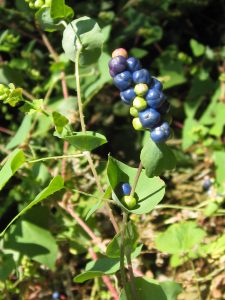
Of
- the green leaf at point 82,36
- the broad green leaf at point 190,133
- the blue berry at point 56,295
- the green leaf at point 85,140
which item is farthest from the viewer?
the broad green leaf at point 190,133

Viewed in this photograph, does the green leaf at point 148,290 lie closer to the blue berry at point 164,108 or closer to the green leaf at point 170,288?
the green leaf at point 170,288

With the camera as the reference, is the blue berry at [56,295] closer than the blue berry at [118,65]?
No

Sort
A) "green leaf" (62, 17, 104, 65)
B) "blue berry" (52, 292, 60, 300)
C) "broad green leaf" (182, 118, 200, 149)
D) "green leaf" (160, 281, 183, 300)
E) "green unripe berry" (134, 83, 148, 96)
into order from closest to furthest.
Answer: "green unripe berry" (134, 83, 148, 96), "green leaf" (62, 17, 104, 65), "green leaf" (160, 281, 183, 300), "blue berry" (52, 292, 60, 300), "broad green leaf" (182, 118, 200, 149)

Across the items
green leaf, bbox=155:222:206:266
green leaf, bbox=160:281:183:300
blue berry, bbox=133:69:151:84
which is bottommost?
green leaf, bbox=155:222:206:266


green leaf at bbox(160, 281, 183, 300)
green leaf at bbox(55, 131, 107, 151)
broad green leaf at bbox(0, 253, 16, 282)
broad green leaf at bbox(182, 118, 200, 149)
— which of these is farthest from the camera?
broad green leaf at bbox(182, 118, 200, 149)

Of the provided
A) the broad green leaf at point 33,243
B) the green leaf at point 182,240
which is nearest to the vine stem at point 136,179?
the green leaf at point 182,240

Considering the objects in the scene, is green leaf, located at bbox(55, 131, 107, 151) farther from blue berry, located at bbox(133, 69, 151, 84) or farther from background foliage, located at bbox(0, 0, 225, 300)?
blue berry, located at bbox(133, 69, 151, 84)

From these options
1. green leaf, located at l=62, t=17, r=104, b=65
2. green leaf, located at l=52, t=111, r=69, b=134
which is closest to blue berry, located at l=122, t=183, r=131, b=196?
green leaf, located at l=52, t=111, r=69, b=134

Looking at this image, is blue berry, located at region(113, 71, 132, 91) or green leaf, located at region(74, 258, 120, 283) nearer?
blue berry, located at region(113, 71, 132, 91)
